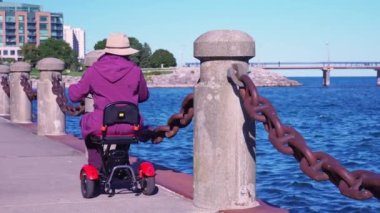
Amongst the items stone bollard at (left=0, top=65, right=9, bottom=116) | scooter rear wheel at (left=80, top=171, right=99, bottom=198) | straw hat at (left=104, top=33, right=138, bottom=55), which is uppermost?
straw hat at (left=104, top=33, right=138, bottom=55)

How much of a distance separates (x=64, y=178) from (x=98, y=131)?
5.05 feet

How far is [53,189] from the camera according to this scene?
23.4 feet

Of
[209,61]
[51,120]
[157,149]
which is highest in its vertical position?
[209,61]

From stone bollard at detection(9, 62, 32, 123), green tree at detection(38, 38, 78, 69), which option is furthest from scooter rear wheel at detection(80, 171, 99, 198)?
green tree at detection(38, 38, 78, 69)

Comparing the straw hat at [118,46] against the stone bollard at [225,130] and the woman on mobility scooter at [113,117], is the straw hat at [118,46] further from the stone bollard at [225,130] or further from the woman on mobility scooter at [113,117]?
the stone bollard at [225,130]

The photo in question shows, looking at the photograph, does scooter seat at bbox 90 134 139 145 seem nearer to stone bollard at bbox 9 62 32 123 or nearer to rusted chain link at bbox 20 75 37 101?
rusted chain link at bbox 20 75 37 101

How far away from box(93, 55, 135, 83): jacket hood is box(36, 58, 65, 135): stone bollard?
589cm

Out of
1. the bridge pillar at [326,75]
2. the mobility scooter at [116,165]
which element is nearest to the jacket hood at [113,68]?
the mobility scooter at [116,165]

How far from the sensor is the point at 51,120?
40.9 ft

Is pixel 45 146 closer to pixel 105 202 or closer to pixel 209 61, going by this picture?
pixel 105 202

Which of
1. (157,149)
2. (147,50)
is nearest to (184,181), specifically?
A: (157,149)

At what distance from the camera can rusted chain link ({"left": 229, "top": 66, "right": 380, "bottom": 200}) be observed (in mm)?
4254

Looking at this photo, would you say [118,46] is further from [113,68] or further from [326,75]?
[326,75]

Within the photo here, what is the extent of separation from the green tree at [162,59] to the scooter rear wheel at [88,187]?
519ft
